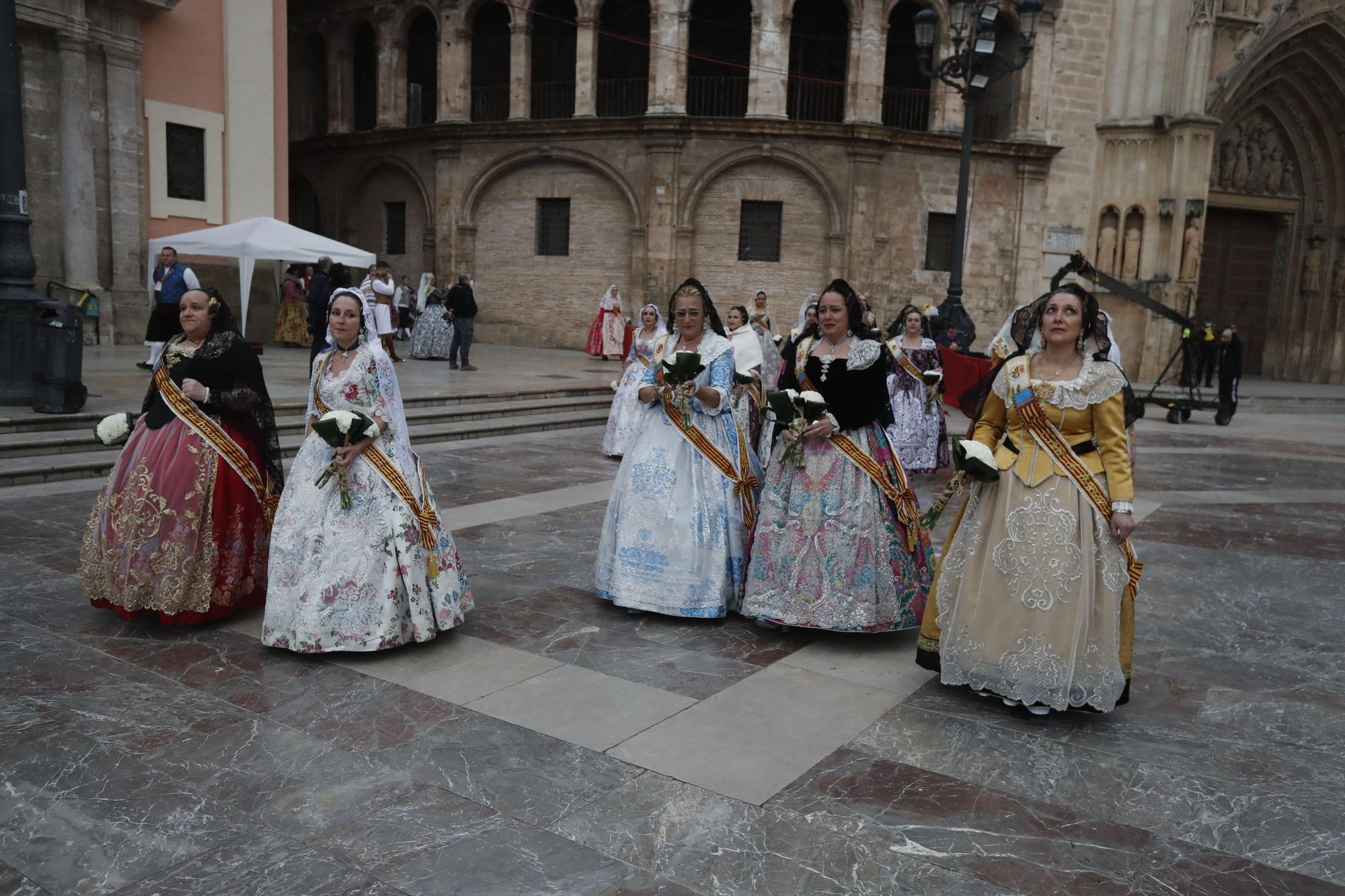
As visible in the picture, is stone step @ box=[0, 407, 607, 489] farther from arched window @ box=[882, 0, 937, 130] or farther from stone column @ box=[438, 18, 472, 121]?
arched window @ box=[882, 0, 937, 130]

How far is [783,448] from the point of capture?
5.37 m

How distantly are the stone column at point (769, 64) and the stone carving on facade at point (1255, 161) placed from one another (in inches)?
471

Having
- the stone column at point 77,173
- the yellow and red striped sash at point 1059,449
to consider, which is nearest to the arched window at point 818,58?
the stone column at point 77,173

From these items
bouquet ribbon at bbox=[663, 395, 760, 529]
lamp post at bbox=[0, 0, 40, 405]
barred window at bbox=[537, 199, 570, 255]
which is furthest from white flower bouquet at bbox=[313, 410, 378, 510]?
barred window at bbox=[537, 199, 570, 255]

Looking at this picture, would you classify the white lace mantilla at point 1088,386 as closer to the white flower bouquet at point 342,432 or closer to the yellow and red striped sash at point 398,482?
the yellow and red striped sash at point 398,482

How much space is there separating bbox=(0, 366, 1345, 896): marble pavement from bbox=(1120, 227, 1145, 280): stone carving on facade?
20905 mm

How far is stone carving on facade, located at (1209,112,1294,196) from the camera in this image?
26.5 m

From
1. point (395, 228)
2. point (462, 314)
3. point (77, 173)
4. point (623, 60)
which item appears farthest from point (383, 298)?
point (623, 60)

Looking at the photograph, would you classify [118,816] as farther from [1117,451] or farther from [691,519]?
[1117,451]

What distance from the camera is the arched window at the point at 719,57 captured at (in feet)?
82.0

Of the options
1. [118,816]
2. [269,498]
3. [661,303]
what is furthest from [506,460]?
[661,303]

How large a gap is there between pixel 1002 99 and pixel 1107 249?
449cm

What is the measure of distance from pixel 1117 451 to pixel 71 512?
6915 millimetres

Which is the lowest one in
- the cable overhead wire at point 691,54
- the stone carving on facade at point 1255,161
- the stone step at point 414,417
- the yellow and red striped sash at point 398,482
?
the stone step at point 414,417
